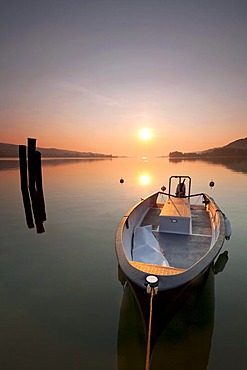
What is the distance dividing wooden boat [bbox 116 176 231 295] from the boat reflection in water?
46cm

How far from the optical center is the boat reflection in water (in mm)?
4762

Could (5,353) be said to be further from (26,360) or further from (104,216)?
(104,216)

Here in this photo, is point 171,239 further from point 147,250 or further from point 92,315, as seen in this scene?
point 92,315

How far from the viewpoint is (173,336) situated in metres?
5.59

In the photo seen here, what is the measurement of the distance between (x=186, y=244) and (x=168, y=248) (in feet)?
2.96

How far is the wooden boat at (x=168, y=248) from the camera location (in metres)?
4.78

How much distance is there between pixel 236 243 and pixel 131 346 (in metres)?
9.42

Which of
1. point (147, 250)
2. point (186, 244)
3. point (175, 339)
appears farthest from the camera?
point (186, 244)

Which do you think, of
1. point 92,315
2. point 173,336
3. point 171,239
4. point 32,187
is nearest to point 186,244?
point 171,239

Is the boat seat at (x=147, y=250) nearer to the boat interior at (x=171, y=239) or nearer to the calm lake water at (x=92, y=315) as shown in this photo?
the boat interior at (x=171, y=239)

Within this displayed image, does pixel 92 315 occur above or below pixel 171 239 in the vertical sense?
below

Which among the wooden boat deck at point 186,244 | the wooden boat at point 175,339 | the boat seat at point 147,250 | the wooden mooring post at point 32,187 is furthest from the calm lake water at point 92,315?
the wooden mooring post at point 32,187

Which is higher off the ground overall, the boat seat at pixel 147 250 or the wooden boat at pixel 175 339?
the boat seat at pixel 147 250

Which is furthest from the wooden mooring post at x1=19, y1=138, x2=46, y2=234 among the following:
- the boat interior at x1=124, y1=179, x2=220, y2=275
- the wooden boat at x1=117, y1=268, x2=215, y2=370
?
the wooden boat at x1=117, y1=268, x2=215, y2=370
